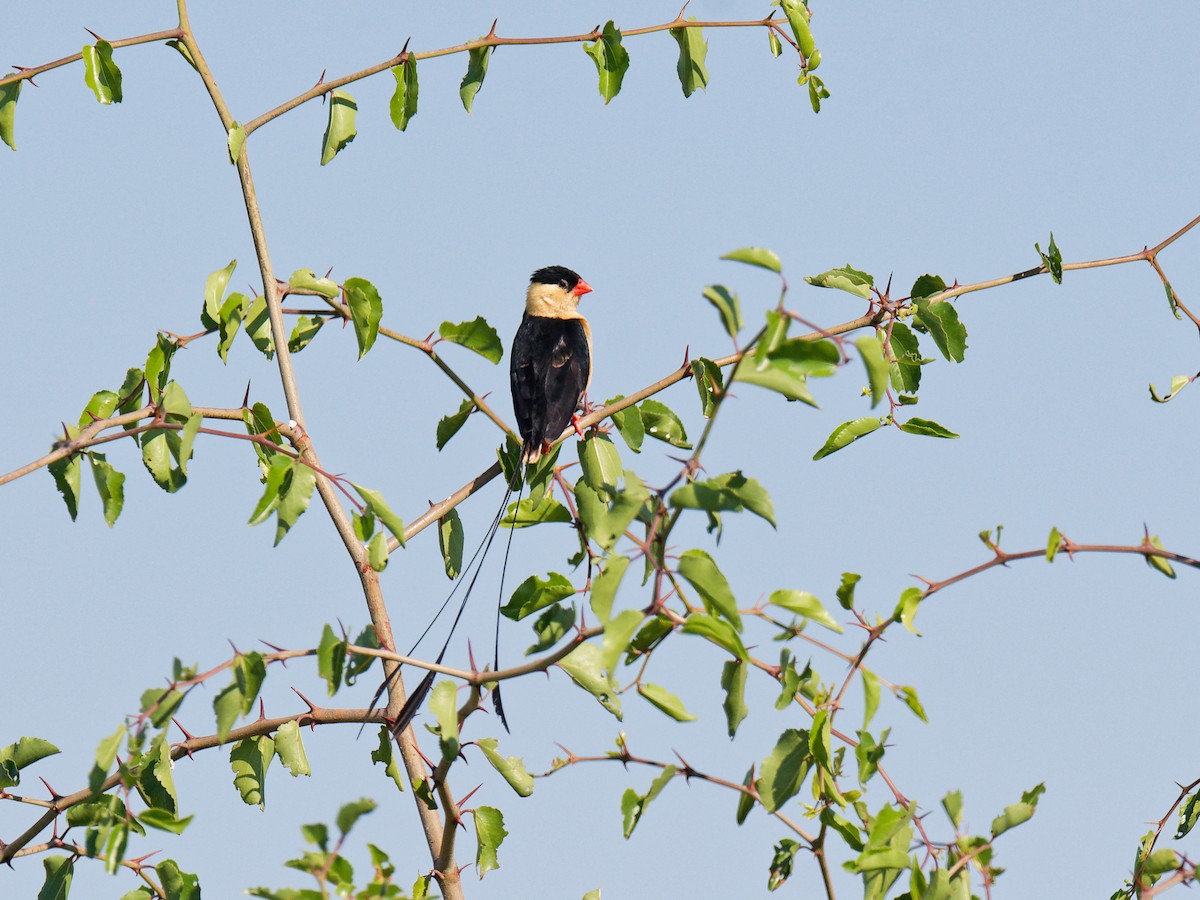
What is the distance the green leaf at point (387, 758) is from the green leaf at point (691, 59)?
1.80 meters

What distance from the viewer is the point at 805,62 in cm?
382

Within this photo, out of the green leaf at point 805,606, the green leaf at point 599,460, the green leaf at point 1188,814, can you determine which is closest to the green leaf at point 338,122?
the green leaf at point 599,460

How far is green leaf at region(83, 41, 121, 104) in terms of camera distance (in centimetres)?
342

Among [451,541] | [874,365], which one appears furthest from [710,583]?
[451,541]

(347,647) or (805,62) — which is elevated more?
(805,62)

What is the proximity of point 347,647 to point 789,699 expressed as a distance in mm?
713

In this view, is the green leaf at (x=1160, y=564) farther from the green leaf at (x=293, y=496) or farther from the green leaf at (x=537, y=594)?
the green leaf at (x=293, y=496)

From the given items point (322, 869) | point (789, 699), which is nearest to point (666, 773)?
point (789, 699)

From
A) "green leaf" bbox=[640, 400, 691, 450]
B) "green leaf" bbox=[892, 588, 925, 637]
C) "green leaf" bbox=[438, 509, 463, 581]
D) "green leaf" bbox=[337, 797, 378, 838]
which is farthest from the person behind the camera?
"green leaf" bbox=[438, 509, 463, 581]

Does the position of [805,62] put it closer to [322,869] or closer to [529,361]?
[529,361]

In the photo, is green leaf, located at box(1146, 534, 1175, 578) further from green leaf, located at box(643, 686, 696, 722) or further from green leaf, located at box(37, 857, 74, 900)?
green leaf, located at box(37, 857, 74, 900)

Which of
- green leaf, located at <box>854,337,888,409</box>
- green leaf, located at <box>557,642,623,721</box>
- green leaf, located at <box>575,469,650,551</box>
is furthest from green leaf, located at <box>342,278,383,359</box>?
green leaf, located at <box>854,337,888,409</box>

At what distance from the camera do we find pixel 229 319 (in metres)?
3.37

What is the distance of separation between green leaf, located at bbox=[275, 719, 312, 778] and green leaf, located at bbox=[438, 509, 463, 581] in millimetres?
483
